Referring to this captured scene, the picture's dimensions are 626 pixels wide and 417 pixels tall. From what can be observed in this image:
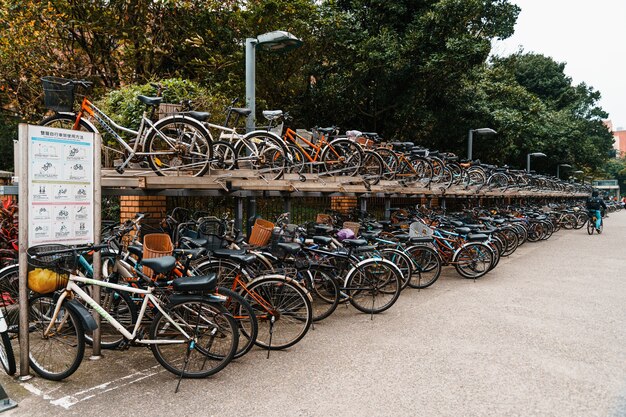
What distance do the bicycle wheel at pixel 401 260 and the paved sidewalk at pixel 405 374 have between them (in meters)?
0.70

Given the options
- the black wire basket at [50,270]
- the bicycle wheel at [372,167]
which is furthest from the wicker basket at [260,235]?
the bicycle wheel at [372,167]

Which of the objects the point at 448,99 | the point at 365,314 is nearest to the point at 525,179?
the point at 448,99

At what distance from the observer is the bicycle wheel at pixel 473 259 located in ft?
28.7

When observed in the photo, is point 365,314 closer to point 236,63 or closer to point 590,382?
point 590,382

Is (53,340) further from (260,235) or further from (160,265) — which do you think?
(260,235)

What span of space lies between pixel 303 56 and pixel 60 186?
12893 mm

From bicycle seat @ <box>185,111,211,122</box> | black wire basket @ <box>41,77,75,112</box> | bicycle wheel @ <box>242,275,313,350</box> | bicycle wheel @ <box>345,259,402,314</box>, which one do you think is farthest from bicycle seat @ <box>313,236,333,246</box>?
black wire basket @ <box>41,77,75,112</box>

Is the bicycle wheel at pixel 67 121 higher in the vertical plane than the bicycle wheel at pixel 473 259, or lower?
higher

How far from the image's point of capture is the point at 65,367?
13.1 feet

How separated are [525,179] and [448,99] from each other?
19.4ft

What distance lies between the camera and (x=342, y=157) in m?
8.52

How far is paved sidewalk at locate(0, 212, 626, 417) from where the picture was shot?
3557mm

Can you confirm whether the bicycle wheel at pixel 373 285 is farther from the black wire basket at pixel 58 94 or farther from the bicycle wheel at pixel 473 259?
the black wire basket at pixel 58 94

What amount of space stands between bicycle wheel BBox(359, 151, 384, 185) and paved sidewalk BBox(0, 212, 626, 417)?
2924mm
